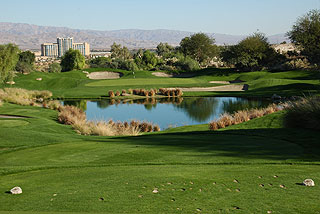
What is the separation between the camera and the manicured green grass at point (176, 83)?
42.5 metres

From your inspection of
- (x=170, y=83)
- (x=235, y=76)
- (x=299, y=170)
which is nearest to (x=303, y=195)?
(x=299, y=170)

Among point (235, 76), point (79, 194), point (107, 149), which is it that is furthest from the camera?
point (235, 76)

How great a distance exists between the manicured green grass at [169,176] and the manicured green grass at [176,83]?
3089 centimetres

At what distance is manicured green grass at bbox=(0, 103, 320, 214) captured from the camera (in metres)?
5.01

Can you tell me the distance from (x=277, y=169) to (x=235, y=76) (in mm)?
52022

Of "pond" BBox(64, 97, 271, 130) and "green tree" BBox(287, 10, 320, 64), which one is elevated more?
"green tree" BBox(287, 10, 320, 64)

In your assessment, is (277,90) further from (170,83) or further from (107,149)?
(107,149)

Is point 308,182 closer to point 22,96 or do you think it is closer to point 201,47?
point 22,96

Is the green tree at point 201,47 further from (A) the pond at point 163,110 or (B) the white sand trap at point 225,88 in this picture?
(A) the pond at point 163,110

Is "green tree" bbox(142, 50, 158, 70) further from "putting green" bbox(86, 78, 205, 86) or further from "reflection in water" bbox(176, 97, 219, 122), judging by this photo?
"reflection in water" bbox(176, 97, 219, 122)

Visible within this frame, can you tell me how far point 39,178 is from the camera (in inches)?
276

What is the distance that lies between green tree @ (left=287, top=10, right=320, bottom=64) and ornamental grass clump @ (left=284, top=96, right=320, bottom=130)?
1837 inches

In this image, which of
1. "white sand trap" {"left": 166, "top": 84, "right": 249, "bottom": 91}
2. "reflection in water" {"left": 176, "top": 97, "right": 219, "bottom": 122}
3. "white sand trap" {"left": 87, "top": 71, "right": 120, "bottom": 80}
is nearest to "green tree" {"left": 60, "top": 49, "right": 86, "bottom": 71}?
"white sand trap" {"left": 87, "top": 71, "right": 120, "bottom": 80}

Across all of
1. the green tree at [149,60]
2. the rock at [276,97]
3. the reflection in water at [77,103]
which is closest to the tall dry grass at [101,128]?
the reflection in water at [77,103]
